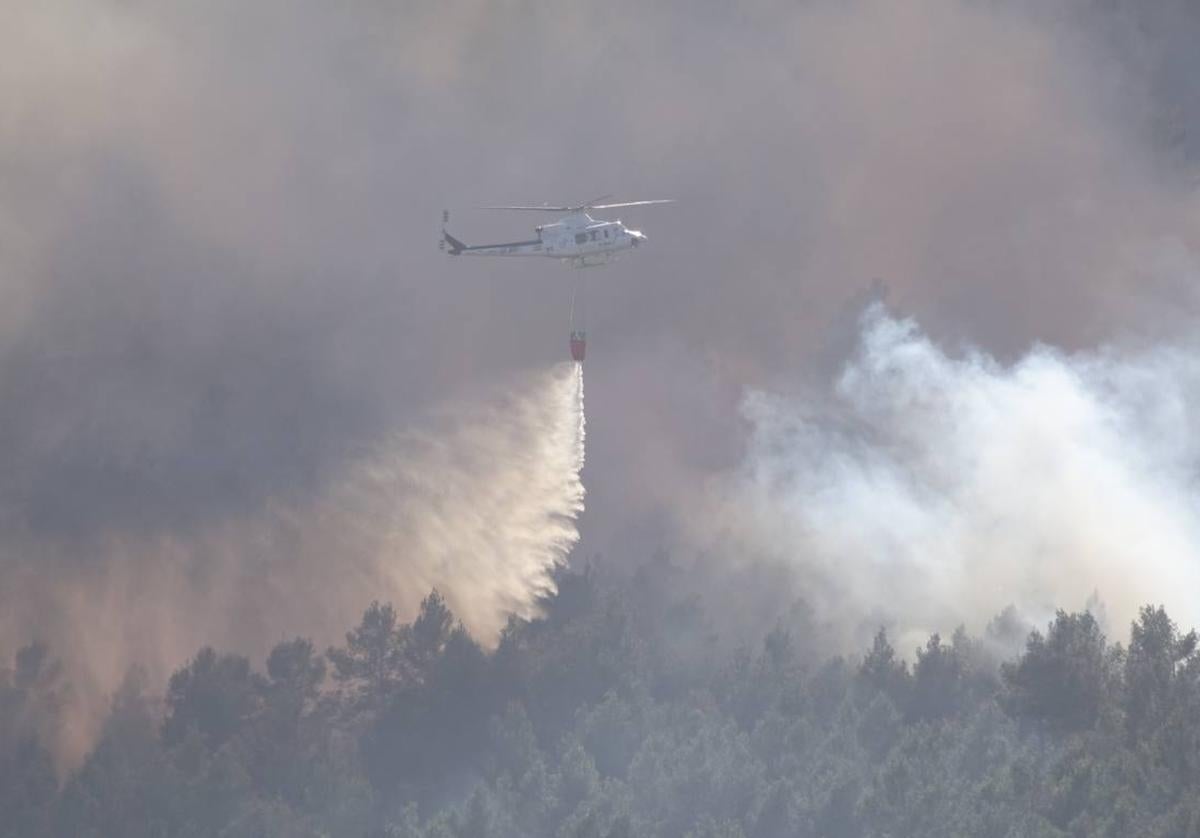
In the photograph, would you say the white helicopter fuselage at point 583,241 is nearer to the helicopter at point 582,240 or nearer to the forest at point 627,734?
the helicopter at point 582,240

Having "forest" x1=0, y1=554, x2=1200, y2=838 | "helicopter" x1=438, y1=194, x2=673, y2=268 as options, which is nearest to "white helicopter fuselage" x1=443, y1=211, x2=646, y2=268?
"helicopter" x1=438, y1=194, x2=673, y2=268

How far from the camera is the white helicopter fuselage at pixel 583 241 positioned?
113562mm

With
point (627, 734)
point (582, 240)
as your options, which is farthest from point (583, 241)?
point (627, 734)

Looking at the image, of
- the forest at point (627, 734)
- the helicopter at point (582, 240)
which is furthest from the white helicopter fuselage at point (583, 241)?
the forest at point (627, 734)

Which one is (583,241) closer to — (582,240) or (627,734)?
(582,240)

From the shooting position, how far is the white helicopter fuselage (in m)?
114

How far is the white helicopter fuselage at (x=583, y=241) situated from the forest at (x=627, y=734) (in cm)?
1902

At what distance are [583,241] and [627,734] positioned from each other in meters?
21.4

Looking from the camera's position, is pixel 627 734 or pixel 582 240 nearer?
pixel 582 240

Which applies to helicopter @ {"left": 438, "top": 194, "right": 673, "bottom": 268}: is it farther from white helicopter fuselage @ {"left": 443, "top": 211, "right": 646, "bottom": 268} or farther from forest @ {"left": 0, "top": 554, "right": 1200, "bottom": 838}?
forest @ {"left": 0, "top": 554, "right": 1200, "bottom": 838}

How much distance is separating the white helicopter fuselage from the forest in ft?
62.4

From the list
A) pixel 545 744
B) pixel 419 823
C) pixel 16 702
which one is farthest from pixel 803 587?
pixel 16 702

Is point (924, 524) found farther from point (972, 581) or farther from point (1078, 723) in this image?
point (1078, 723)

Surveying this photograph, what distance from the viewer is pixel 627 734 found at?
123625 millimetres
